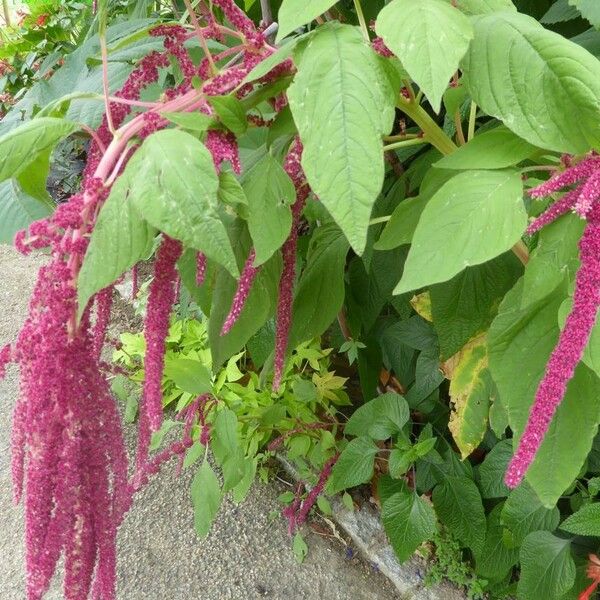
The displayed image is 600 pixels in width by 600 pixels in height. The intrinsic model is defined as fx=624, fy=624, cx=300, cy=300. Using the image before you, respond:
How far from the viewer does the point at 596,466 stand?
4.10 ft

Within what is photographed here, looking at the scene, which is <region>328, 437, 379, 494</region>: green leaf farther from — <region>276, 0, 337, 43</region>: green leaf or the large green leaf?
Result: <region>276, 0, 337, 43</region>: green leaf

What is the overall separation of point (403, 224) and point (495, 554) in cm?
99

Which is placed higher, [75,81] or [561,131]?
[75,81]

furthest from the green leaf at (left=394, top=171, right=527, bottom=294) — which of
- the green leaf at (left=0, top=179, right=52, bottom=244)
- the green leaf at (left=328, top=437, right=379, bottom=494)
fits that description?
the green leaf at (left=328, top=437, right=379, bottom=494)

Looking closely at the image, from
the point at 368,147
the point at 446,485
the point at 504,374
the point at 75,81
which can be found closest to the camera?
the point at 368,147

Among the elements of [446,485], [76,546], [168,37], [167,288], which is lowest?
[446,485]

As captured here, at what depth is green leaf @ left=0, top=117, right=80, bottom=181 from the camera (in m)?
0.50

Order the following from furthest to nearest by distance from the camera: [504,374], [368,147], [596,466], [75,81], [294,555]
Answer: [294,555] < [596,466] < [75,81] < [504,374] < [368,147]

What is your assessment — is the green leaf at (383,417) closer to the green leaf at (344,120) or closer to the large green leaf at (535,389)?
the large green leaf at (535,389)

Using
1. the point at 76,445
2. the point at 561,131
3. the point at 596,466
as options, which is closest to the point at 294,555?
the point at 596,466

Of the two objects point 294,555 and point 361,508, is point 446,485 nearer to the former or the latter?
point 361,508

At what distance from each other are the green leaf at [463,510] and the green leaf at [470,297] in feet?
1.82

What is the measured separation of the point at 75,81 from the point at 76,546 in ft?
2.05

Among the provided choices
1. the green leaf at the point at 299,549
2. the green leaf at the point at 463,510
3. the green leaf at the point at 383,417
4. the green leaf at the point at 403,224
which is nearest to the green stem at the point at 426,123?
the green leaf at the point at 403,224
